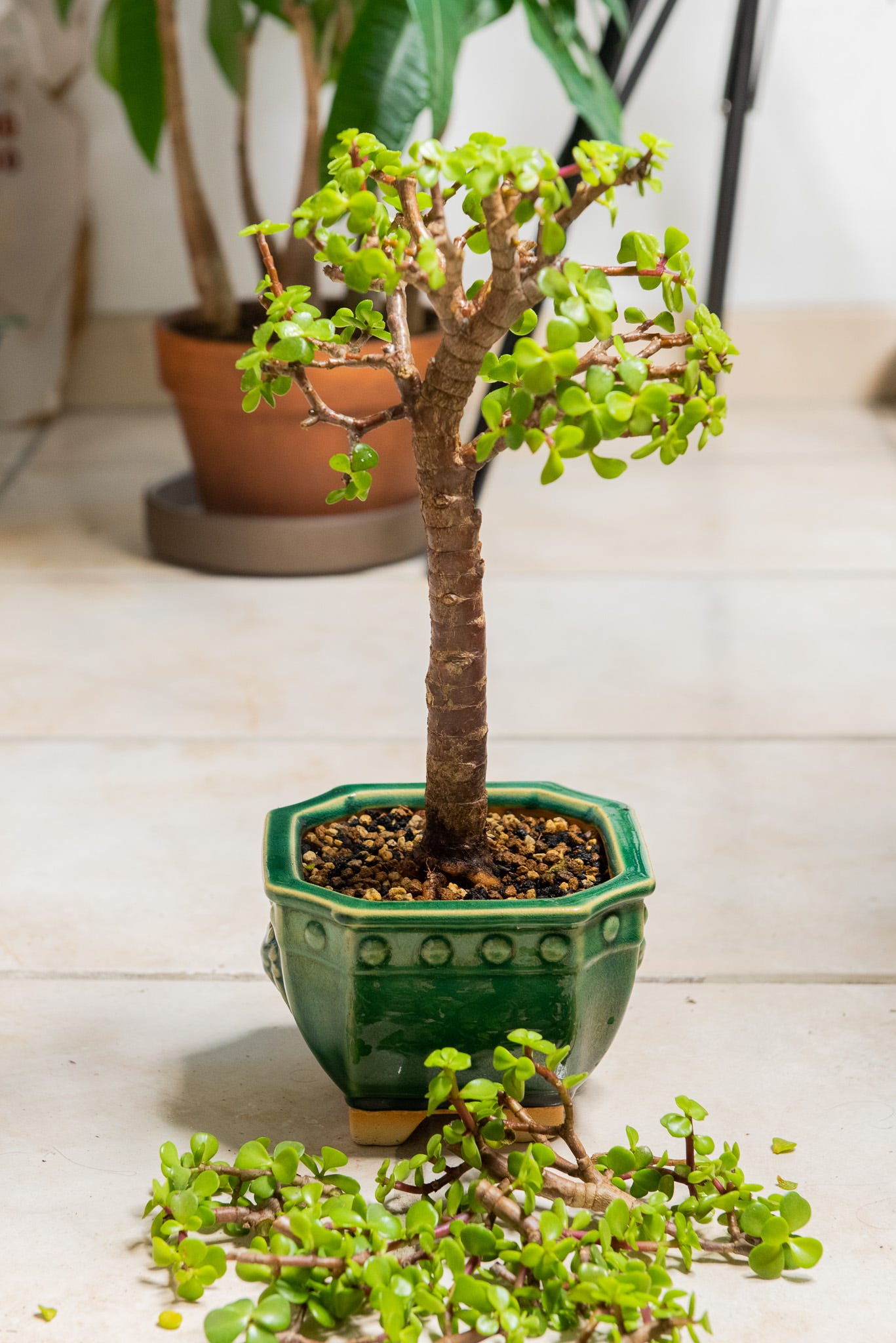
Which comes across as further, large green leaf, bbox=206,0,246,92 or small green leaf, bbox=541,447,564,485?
large green leaf, bbox=206,0,246,92

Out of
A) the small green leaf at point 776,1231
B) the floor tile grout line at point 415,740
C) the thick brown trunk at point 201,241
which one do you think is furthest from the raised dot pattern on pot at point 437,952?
the thick brown trunk at point 201,241

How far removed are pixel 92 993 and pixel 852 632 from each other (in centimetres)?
101

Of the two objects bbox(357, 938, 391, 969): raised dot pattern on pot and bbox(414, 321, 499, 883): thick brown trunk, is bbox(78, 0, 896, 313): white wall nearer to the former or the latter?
bbox(414, 321, 499, 883): thick brown trunk

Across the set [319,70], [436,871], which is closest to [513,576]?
[319,70]

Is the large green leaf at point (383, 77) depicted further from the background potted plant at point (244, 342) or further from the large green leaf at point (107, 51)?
the large green leaf at point (107, 51)

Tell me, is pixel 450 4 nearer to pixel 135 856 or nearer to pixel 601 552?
pixel 601 552

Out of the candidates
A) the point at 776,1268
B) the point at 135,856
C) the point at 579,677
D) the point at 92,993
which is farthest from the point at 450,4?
the point at 776,1268

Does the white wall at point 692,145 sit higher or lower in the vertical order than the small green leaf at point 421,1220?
higher

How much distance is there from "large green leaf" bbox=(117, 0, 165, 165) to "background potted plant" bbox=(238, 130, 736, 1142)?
127cm

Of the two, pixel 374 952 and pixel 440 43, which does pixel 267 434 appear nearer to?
pixel 440 43

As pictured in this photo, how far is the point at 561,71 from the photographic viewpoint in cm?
161

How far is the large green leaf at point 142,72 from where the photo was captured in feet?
6.21

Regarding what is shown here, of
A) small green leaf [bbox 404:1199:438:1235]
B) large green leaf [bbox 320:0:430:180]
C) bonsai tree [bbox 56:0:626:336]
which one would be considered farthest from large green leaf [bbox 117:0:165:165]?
small green leaf [bbox 404:1199:438:1235]

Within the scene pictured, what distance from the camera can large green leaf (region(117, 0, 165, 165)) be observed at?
1.89 metres
